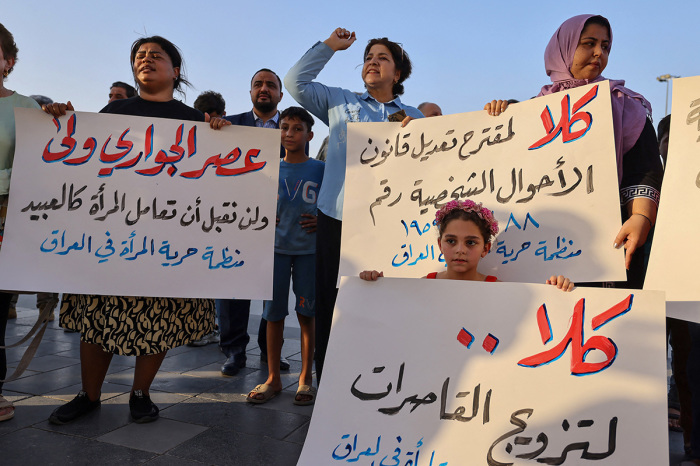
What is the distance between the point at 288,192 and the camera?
3.46 m

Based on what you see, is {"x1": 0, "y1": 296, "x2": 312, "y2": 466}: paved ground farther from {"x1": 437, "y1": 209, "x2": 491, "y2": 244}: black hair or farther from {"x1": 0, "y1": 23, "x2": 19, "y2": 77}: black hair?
Answer: {"x1": 0, "y1": 23, "x2": 19, "y2": 77}: black hair

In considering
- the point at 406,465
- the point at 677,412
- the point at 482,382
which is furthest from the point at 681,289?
the point at 677,412

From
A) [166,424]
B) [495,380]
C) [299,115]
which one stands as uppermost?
[299,115]

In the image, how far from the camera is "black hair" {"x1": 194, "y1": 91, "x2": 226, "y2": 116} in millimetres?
4875

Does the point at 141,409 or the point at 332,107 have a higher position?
the point at 332,107

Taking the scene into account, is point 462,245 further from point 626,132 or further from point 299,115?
point 299,115

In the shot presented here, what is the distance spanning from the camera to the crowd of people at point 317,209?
2.11 m

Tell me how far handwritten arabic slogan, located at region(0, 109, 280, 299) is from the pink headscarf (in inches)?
54.5

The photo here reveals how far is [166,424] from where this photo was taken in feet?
8.80

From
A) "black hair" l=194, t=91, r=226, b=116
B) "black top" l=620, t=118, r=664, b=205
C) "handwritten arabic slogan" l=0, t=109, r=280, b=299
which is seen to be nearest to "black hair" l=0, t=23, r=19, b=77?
"handwritten arabic slogan" l=0, t=109, r=280, b=299

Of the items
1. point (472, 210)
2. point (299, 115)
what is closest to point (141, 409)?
point (472, 210)

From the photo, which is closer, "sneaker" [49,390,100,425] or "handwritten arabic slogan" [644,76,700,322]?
"handwritten arabic slogan" [644,76,700,322]

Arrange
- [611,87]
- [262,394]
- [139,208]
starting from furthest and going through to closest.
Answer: [262,394] < [139,208] < [611,87]

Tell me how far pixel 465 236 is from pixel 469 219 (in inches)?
3.0
